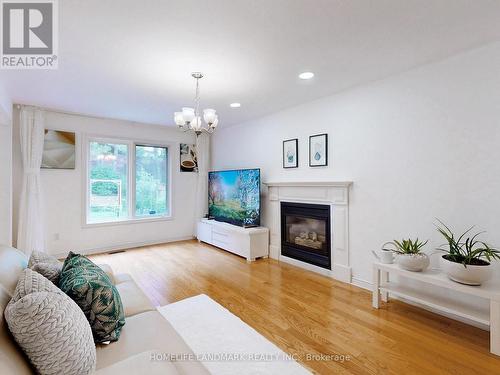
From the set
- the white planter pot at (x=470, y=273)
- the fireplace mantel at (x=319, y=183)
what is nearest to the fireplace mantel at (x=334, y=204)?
the fireplace mantel at (x=319, y=183)

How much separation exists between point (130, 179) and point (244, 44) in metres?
3.78

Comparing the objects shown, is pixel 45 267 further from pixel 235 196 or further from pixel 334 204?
pixel 235 196

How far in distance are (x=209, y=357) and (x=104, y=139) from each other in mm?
4317

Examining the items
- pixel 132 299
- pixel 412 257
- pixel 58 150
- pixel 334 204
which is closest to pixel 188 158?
pixel 58 150

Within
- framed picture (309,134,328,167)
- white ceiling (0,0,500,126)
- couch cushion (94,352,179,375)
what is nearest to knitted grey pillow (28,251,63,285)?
couch cushion (94,352,179,375)

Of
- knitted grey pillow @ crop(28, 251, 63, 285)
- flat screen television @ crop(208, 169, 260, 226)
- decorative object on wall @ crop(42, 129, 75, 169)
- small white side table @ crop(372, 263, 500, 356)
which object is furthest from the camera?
flat screen television @ crop(208, 169, 260, 226)

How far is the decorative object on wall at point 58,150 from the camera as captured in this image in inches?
163

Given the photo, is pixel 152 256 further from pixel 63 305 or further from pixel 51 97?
pixel 63 305

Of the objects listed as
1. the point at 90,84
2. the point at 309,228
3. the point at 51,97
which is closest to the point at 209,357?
the point at 309,228

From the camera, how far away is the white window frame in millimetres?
4504

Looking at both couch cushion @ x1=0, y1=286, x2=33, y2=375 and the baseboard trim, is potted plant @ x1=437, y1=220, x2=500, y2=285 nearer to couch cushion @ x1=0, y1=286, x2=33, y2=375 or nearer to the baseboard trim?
couch cushion @ x1=0, y1=286, x2=33, y2=375

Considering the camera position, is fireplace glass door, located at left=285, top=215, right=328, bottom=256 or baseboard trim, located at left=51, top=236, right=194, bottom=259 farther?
baseboard trim, located at left=51, top=236, right=194, bottom=259

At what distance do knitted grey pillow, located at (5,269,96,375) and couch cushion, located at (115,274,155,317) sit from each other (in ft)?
2.15

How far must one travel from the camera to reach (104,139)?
472cm
